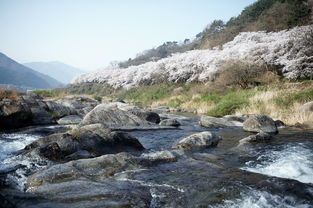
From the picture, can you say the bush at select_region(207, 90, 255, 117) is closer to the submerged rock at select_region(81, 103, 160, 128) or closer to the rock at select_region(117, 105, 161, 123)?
the rock at select_region(117, 105, 161, 123)

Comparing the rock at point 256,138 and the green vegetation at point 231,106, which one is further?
the green vegetation at point 231,106

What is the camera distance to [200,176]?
5219 mm

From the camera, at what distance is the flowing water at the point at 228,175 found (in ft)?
13.4

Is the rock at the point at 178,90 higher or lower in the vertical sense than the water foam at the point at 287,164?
higher

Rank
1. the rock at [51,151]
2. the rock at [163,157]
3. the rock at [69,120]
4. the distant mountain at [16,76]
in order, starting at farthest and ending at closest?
the distant mountain at [16,76] → the rock at [69,120] → the rock at [51,151] → the rock at [163,157]

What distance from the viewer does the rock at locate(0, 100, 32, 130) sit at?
37.5 feet

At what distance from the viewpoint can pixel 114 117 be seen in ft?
42.1

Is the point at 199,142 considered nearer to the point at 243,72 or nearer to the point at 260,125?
the point at 260,125

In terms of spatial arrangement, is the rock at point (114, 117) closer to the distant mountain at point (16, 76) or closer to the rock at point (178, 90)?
the rock at point (178, 90)

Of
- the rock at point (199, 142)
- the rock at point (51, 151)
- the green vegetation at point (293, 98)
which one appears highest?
the green vegetation at point (293, 98)

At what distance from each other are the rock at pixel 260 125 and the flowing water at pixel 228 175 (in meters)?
1.49

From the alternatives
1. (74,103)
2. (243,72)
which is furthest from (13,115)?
(243,72)

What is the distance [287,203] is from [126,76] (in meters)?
49.5

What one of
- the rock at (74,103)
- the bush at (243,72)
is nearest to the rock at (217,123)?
the rock at (74,103)
